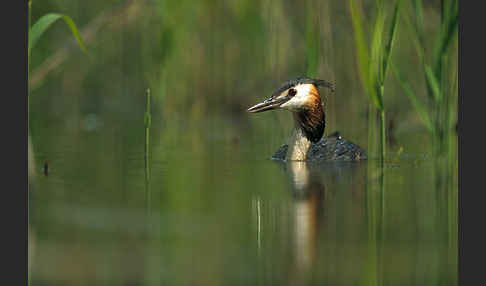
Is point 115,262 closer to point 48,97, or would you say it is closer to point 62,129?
point 62,129

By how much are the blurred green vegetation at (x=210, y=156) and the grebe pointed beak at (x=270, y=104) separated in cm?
45

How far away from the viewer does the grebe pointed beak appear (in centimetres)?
816

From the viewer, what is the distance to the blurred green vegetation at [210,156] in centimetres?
406

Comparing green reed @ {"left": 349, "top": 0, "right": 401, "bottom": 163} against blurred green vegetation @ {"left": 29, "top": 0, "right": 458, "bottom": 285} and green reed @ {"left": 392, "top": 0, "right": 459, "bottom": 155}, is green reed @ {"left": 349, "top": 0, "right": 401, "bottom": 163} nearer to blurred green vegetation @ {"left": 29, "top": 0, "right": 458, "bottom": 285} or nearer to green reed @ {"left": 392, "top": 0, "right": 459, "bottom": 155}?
green reed @ {"left": 392, "top": 0, "right": 459, "bottom": 155}

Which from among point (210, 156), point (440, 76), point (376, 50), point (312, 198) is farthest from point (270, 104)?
point (312, 198)

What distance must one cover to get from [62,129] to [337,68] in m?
4.00

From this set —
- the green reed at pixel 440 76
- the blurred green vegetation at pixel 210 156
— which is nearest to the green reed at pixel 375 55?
the green reed at pixel 440 76

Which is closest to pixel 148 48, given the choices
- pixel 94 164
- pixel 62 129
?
pixel 62 129

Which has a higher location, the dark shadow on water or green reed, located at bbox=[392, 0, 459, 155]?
green reed, located at bbox=[392, 0, 459, 155]

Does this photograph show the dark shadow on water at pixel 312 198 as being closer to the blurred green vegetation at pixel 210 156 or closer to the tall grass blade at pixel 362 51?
the blurred green vegetation at pixel 210 156

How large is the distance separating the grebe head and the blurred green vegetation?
0.27 m

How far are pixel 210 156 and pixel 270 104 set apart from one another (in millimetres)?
815

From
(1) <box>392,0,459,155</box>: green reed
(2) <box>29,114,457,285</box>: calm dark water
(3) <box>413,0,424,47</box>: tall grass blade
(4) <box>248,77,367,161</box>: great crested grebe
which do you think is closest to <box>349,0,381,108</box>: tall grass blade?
(1) <box>392,0,459,155</box>: green reed

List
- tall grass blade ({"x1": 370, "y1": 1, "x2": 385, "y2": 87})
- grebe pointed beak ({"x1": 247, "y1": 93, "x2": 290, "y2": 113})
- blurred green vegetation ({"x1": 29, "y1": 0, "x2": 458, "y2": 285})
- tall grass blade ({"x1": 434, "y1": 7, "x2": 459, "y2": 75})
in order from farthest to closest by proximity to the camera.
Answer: grebe pointed beak ({"x1": 247, "y1": 93, "x2": 290, "y2": 113})
tall grass blade ({"x1": 370, "y1": 1, "x2": 385, "y2": 87})
tall grass blade ({"x1": 434, "y1": 7, "x2": 459, "y2": 75})
blurred green vegetation ({"x1": 29, "y1": 0, "x2": 458, "y2": 285})
